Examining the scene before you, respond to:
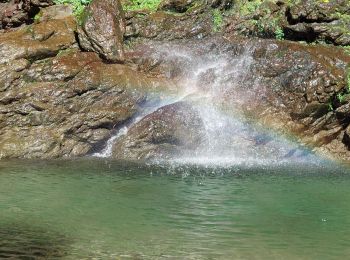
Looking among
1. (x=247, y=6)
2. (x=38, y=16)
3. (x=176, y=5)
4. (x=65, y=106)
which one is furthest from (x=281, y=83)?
(x=38, y=16)

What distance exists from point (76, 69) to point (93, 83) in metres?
0.96

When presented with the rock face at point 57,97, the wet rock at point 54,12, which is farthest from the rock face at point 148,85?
the wet rock at point 54,12

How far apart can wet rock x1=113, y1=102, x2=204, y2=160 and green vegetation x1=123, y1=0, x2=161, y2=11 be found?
7018 mm

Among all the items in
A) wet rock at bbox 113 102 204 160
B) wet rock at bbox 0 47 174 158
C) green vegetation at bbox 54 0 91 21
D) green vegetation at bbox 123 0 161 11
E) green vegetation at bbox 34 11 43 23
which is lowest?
wet rock at bbox 113 102 204 160

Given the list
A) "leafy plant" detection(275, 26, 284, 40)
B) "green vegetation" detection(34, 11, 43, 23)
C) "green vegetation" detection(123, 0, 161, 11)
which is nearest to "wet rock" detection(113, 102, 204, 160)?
"leafy plant" detection(275, 26, 284, 40)

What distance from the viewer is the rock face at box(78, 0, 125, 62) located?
822 inches

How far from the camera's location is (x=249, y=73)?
812 inches

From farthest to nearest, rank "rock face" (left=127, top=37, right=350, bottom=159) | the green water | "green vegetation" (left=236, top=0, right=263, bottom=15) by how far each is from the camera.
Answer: "green vegetation" (left=236, top=0, right=263, bottom=15) → "rock face" (left=127, top=37, right=350, bottom=159) → the green water

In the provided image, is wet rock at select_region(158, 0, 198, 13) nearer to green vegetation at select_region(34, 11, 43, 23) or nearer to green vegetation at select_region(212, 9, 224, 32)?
green vegetation at select_region(212, 9, 224, 32)

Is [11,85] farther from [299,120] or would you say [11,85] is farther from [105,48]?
[299,120]

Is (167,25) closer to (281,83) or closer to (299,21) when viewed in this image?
(299,21)

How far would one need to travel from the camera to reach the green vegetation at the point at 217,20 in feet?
76.2

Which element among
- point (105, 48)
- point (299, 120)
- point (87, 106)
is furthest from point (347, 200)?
point (105, 48)

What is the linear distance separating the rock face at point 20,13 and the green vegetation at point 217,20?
8.40 m
